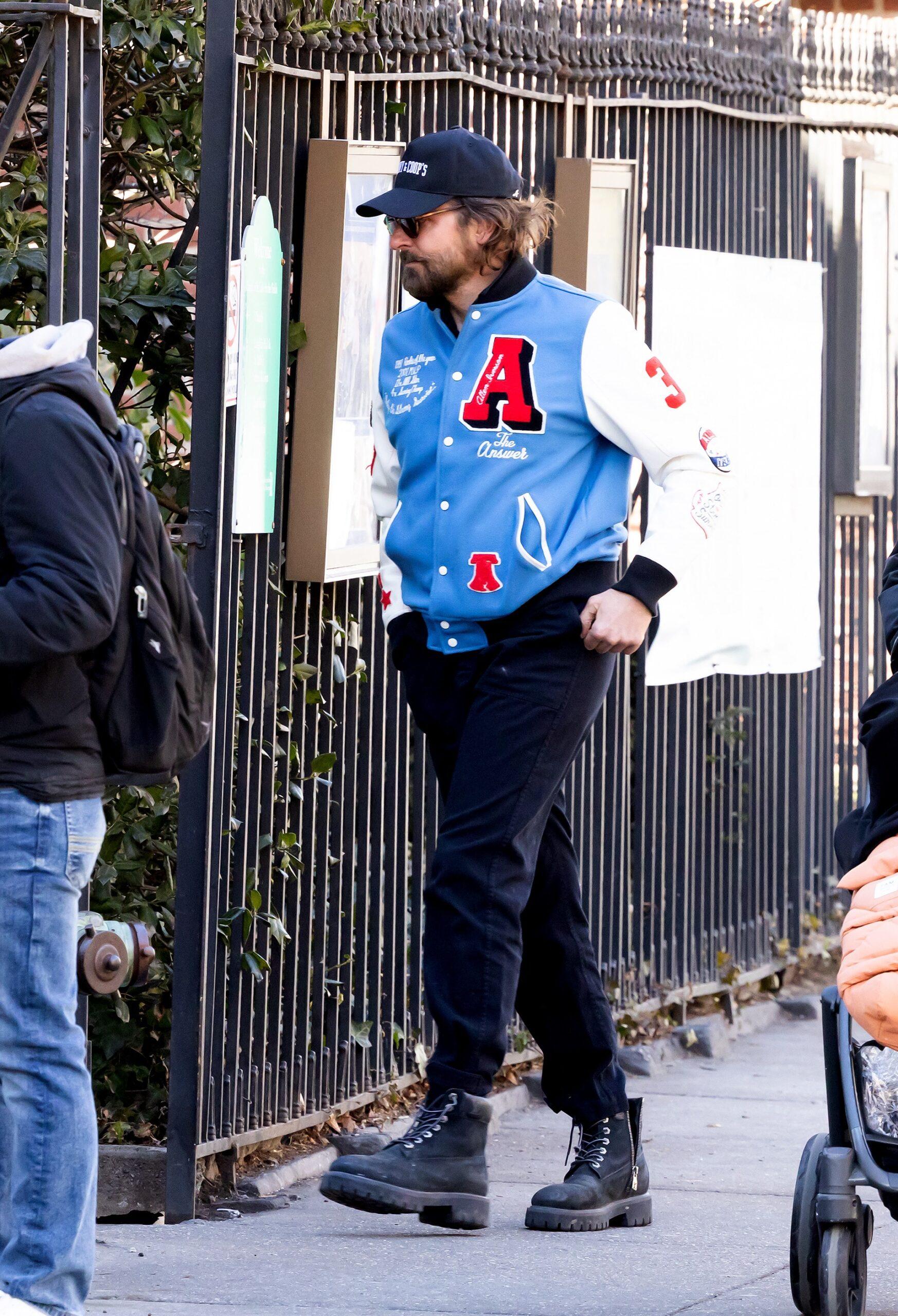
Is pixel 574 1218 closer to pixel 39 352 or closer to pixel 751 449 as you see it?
pixel 39 352

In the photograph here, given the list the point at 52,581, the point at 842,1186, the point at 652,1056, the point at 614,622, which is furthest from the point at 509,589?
the point at 652,1056

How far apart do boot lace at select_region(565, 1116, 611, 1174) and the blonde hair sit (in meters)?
1.94

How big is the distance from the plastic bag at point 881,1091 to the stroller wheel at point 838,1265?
192mm

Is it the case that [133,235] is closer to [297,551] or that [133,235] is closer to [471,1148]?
[297,551]

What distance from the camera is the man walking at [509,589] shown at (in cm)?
454

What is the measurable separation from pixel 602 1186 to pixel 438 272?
206 centimetres

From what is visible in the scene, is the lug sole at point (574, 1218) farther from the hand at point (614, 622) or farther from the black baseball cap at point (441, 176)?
the black baseball cap at point (441, 176)

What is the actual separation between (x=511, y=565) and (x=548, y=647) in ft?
0.64

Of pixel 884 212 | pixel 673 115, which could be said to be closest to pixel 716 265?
pixel 673 115

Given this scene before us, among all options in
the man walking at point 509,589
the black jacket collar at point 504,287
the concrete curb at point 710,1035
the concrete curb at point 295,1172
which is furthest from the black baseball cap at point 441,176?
the concrete curb at point 710,1035

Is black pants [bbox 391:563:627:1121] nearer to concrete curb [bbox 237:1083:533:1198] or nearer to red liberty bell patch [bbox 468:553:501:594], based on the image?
red liberty bell patch [bbox 468:553:501:594]

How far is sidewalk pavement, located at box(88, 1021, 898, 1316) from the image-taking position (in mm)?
4164

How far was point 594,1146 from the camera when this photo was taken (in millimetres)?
4859

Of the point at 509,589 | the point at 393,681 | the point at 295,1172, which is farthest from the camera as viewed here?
the point at 393,681
